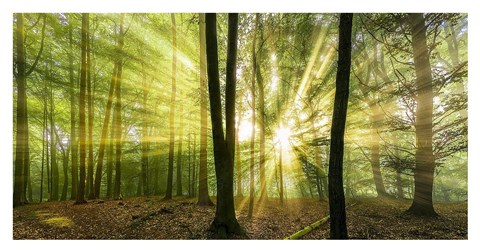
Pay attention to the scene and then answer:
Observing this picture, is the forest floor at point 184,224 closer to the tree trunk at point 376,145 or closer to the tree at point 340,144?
the tree at point 340,144

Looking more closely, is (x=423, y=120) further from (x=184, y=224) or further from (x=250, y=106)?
(x=184, y=224)

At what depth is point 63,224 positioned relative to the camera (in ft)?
25.0

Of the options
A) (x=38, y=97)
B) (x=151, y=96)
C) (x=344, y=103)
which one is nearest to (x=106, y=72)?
(x=151, y=96)

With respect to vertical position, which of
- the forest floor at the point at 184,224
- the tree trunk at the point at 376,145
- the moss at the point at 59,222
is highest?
the tree trunk at the point at 376,145

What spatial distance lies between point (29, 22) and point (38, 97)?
5501mm

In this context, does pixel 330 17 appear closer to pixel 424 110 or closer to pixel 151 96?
pixel 424 110

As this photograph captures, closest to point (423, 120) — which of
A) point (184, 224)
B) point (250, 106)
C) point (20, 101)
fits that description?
point (250, 106)

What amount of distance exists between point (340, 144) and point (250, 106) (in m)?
6.87

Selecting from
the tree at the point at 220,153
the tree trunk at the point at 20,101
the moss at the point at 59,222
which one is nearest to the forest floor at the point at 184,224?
the moss at the point at 59,222

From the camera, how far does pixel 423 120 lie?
8.77 m

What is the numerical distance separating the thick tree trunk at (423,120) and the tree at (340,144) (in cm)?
533

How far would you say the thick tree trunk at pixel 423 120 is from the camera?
8.62m

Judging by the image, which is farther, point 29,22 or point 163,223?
point 29,22

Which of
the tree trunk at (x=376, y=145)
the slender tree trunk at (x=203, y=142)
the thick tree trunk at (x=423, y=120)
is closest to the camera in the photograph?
the thick tree trunk at (x=423, y=120)
